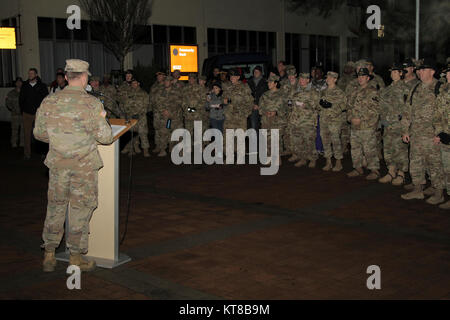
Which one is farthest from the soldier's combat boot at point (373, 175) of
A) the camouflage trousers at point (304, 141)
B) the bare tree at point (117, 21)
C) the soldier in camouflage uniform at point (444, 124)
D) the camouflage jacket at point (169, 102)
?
the bare tree at point (117, 21)

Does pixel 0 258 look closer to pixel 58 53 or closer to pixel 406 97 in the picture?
pixel 406 97

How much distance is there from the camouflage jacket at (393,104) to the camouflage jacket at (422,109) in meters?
0.95

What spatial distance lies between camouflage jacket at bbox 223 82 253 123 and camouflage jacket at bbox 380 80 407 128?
3.51 meters

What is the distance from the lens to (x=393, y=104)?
9.70 m

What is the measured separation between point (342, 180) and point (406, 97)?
211cm

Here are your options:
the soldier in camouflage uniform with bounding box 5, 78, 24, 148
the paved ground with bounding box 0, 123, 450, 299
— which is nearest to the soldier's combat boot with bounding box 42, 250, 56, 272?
the paved ground with bounding box 0, 123, 450, 299

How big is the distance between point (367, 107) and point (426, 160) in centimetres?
188

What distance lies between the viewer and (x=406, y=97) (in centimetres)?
902

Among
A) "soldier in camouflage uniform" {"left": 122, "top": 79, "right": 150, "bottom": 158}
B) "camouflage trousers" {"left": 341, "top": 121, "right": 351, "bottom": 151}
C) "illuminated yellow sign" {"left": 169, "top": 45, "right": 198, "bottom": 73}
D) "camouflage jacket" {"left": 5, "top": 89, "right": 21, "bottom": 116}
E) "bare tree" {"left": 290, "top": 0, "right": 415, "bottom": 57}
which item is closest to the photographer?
"camouflage trousers" {"left": 341, "top": 121, "right": 351, "bottom": 151}

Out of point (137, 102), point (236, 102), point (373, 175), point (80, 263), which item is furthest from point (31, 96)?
point (80, 263)

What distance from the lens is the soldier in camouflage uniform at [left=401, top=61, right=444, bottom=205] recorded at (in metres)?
8.25

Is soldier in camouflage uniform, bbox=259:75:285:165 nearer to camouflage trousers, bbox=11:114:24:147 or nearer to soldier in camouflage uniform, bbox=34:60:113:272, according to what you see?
soldier in camouflage uniform, bbox=34:60:113:272

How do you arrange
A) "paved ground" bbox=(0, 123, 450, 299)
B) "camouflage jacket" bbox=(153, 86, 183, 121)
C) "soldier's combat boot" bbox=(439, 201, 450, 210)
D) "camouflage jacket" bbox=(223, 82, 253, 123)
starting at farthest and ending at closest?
1. "camouflage jacket" bbox=(153, 86, 183, 121)
2. "camouflage jacket" bbox=(223, 82, 253, 123)
3. "soldier's combat boot" bbox=(439, 201, 450, 210)
4. "paved ground" bbox=(0, 123, 450, 299)

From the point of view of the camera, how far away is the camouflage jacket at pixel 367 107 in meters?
10.0
